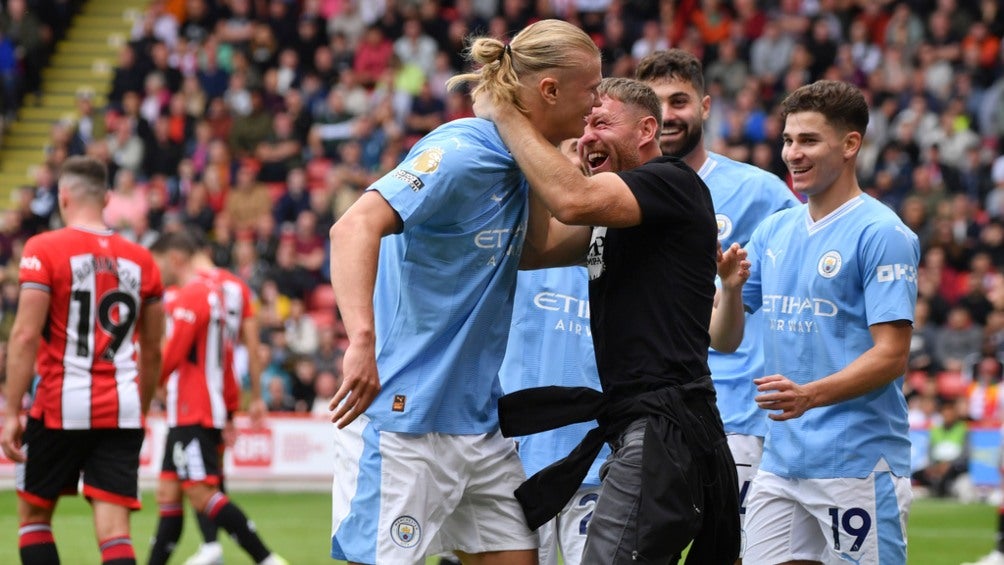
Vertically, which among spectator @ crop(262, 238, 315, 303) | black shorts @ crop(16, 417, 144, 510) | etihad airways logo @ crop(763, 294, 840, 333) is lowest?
black shorts @ crop(16, 417, 144, 510)

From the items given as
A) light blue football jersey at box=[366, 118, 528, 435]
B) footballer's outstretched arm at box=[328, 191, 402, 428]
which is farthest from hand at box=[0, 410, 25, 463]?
footballer's outstretched arm at box=[328, 191, 402, 428]

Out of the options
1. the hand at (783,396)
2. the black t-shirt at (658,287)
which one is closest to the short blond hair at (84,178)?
the black t-shirt at (658,287)

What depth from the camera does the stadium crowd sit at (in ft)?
59.9

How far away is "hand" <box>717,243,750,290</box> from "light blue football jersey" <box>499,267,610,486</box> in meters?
1.01

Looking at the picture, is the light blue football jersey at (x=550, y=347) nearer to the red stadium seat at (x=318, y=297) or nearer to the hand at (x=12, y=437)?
the hand at (x=12, y=437)

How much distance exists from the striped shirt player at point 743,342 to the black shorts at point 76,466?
3193mm

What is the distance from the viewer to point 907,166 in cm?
1908

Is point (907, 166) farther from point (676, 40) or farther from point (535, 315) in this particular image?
point (535, 315)

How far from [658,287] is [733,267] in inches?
33.3

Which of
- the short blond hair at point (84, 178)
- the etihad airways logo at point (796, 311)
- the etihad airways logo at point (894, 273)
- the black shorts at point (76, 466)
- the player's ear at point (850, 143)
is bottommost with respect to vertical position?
the black shorts at point (76, 466)

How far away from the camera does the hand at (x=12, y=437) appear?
7.51 meters

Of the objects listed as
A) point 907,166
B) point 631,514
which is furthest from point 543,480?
point 907,166

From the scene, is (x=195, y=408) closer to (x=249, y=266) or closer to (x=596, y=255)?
(x=596, y=255)

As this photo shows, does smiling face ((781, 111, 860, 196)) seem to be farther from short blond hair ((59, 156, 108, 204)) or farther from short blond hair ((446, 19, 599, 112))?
short blond hair ((59, 156, 108, 204))
